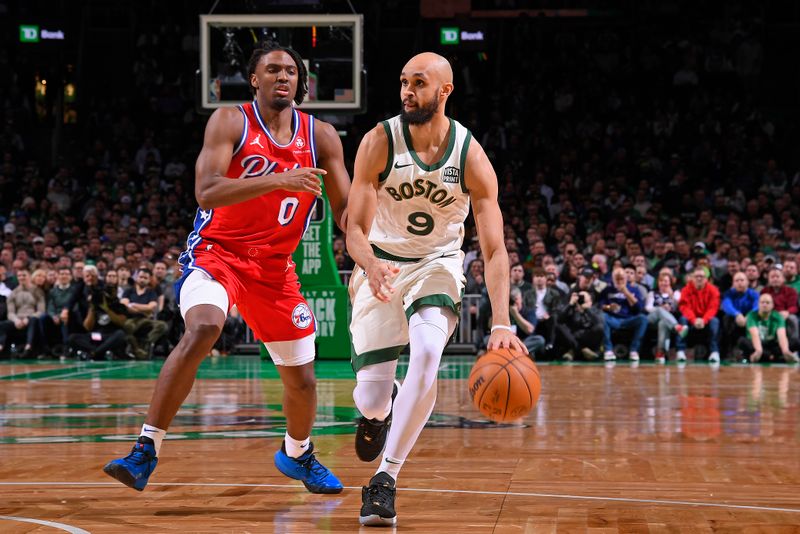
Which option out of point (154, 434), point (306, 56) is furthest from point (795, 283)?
point (154, 434)

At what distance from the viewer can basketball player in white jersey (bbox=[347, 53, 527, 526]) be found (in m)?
4.87

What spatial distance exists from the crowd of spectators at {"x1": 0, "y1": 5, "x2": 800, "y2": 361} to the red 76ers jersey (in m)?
10.4

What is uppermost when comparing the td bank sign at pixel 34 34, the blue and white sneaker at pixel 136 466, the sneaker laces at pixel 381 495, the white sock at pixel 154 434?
the td bank sign at pixel 34 34

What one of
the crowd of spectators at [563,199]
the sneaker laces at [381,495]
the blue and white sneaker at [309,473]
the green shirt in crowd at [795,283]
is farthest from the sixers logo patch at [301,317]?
the green shirt in crowd at [795,283]

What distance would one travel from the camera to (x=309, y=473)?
18.0ft

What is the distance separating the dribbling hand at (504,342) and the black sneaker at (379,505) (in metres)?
0.73

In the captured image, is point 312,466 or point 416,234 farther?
point 312,466

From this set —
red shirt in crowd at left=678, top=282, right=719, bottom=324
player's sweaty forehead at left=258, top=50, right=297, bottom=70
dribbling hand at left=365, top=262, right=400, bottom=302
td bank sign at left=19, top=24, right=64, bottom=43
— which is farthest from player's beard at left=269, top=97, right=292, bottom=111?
td bank sign at left=19, top=24, right=64, bottom=43

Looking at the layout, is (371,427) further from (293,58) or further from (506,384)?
(293,58)

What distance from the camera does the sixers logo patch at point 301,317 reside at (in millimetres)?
5441

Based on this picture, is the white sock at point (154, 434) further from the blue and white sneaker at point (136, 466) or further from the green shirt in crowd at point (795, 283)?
the green shirt in crowd at point (795, 283)

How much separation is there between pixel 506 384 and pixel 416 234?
97cm

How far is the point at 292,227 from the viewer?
5516mm

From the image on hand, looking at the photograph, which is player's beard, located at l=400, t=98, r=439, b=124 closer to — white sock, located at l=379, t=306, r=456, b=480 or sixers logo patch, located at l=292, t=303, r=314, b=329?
white sock, located at l=379, t=306, r=456, b=480
